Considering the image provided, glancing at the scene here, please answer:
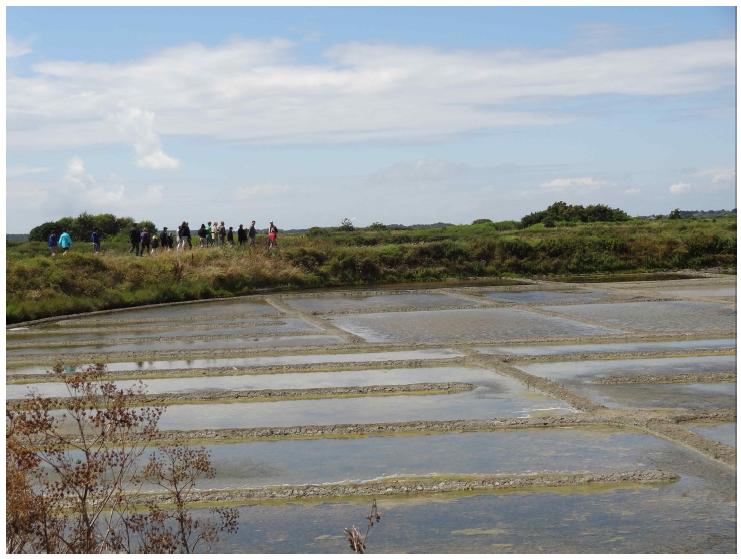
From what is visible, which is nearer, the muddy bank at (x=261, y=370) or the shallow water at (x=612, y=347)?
the muddy bank at (x=261, y=370)

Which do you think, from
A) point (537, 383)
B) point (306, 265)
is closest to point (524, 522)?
point (537, 383)

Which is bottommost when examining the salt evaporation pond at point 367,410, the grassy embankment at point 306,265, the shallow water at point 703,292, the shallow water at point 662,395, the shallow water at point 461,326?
the salt evaporation pond at point 367,410

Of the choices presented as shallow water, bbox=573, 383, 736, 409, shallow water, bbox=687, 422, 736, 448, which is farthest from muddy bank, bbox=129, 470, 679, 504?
shallow water, bbox=573, 383, 736, 409

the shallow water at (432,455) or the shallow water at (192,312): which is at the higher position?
the shallow water at (192,312)

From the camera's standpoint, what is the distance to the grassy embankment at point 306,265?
2770 cm

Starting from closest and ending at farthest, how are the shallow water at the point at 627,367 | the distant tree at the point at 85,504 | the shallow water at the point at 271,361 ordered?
the distant tree at the point at 85,504 → the shallow water at the point at 627,367 → the shallow water at the point at 271,361

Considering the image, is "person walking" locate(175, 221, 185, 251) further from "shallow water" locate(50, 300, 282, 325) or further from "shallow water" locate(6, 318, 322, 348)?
"shallow water" locate(6, 318, 322, 348)

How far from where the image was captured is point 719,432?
34.7 feet

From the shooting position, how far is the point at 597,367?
15.2 metres

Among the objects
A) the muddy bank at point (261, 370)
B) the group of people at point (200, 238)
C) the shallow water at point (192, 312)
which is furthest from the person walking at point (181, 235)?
the muddy bank at point (261, 370)

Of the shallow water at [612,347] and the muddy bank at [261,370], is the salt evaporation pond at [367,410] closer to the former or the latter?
the muddy bank at [261,370]

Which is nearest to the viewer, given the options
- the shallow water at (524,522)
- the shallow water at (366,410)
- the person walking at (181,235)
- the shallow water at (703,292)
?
the shallow water at (524,522)

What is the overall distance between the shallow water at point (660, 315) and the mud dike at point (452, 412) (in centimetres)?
8

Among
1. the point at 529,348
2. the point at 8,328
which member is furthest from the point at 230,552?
the point at 8,328
